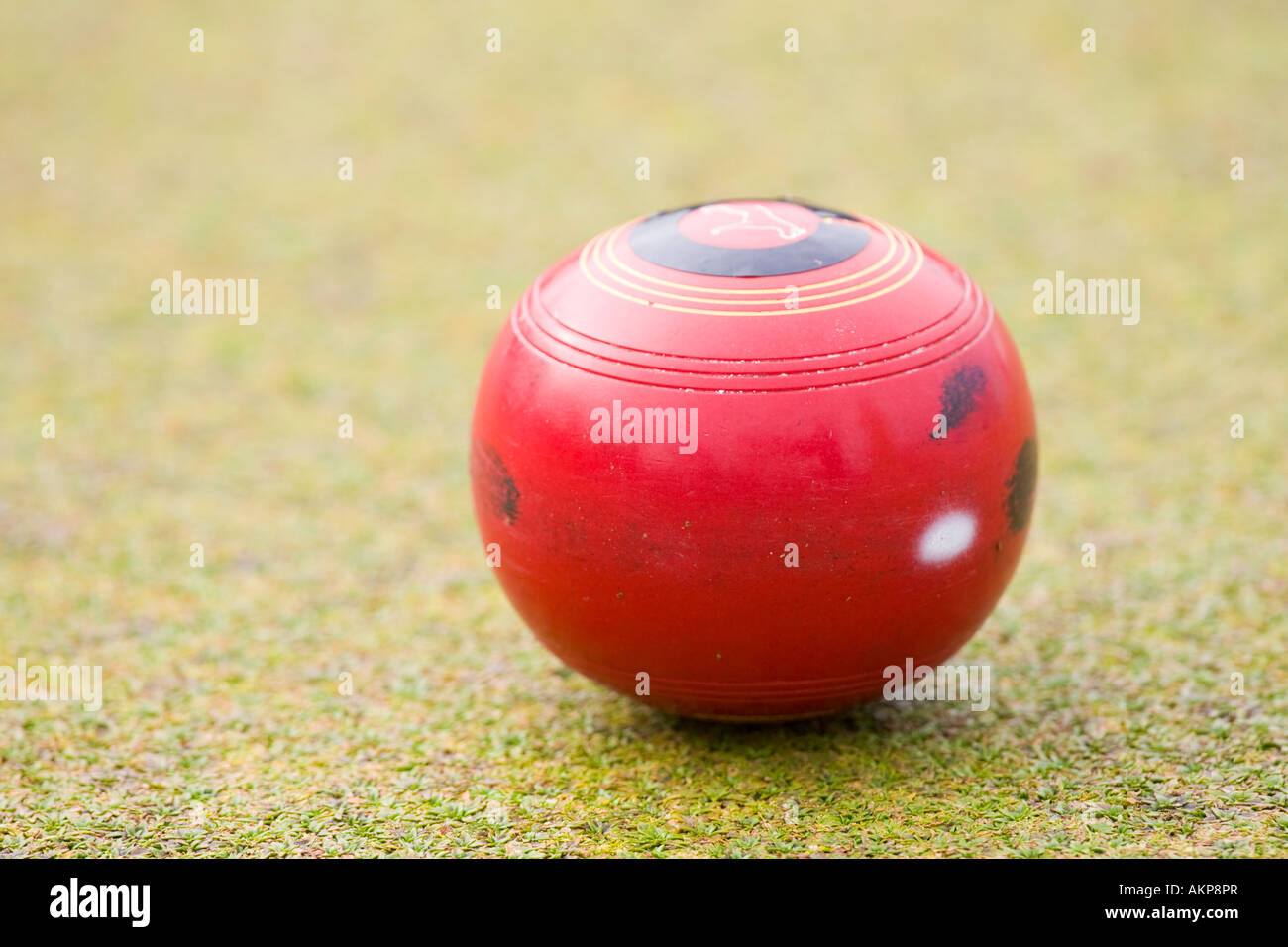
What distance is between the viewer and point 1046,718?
4.75 meters

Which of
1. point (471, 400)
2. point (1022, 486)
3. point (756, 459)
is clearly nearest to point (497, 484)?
point (756, 459)

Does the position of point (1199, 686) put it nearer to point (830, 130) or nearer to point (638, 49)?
point (830, 130)

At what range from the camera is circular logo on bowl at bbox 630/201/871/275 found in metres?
4.01

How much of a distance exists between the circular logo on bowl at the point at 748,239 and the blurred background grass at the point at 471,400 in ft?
5.23

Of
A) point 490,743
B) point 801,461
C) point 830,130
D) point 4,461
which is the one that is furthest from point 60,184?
point 801,461

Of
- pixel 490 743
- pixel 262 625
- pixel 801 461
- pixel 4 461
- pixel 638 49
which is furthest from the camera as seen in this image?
pixel 638 49

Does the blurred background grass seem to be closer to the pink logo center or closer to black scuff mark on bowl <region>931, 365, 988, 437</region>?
black scuff mark on bowl <region>931, 365, 988, 437</region>

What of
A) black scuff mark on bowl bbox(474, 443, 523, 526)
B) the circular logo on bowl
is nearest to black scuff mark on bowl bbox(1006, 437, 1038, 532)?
the circular logo on bowl

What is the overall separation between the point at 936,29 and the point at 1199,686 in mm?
8980

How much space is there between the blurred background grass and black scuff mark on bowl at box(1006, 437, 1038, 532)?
32.4 inches

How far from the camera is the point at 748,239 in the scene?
411 cm

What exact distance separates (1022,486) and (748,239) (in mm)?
1110

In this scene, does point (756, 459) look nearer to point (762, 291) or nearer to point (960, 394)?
point (762, 291)

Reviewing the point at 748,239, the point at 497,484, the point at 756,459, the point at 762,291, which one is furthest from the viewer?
the point at 497,484
